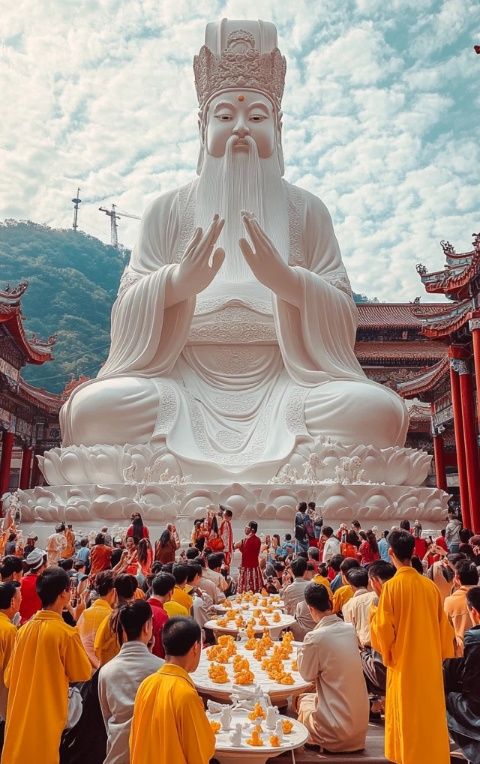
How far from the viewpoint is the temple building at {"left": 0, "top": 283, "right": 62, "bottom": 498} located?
15.3 m

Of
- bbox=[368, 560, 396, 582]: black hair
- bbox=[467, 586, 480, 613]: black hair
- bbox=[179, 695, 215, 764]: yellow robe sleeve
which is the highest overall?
bbox=[368, 560, 396, 582]: black hair

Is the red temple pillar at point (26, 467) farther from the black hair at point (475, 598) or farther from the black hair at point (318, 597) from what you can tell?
the black hair at point (475, 598)

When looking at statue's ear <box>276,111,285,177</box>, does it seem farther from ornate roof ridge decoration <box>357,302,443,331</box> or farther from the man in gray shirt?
ornate roof ridge decoration <box>357,302,443,331</box>

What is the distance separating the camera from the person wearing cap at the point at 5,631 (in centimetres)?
221

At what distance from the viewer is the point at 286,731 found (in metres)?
2.15

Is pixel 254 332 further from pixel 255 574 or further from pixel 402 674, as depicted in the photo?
pixel 402 674

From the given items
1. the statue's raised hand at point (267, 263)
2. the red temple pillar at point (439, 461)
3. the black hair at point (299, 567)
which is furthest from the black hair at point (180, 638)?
the red temple pillar at point (439, 461)

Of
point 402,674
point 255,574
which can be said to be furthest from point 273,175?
point 402,674

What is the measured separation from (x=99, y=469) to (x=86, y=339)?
122 ft

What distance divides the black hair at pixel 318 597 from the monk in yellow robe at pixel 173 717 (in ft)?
2.95

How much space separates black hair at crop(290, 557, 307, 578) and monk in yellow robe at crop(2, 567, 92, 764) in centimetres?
200

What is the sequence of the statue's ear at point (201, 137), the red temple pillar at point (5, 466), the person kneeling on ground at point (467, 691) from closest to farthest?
the person kneeling on ground at point (467, 691) < the statue's ear at point (201, 137) < the red temple pillar at point (5, 466)

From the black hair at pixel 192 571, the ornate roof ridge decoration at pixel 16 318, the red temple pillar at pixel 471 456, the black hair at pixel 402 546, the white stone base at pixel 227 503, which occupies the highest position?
the ornate roof ridge decoration at pixel 16 318

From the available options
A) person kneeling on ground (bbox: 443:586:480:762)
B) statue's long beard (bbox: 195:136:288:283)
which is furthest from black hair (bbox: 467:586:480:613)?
statue's long beard (bbox: 195:136:288:283)
